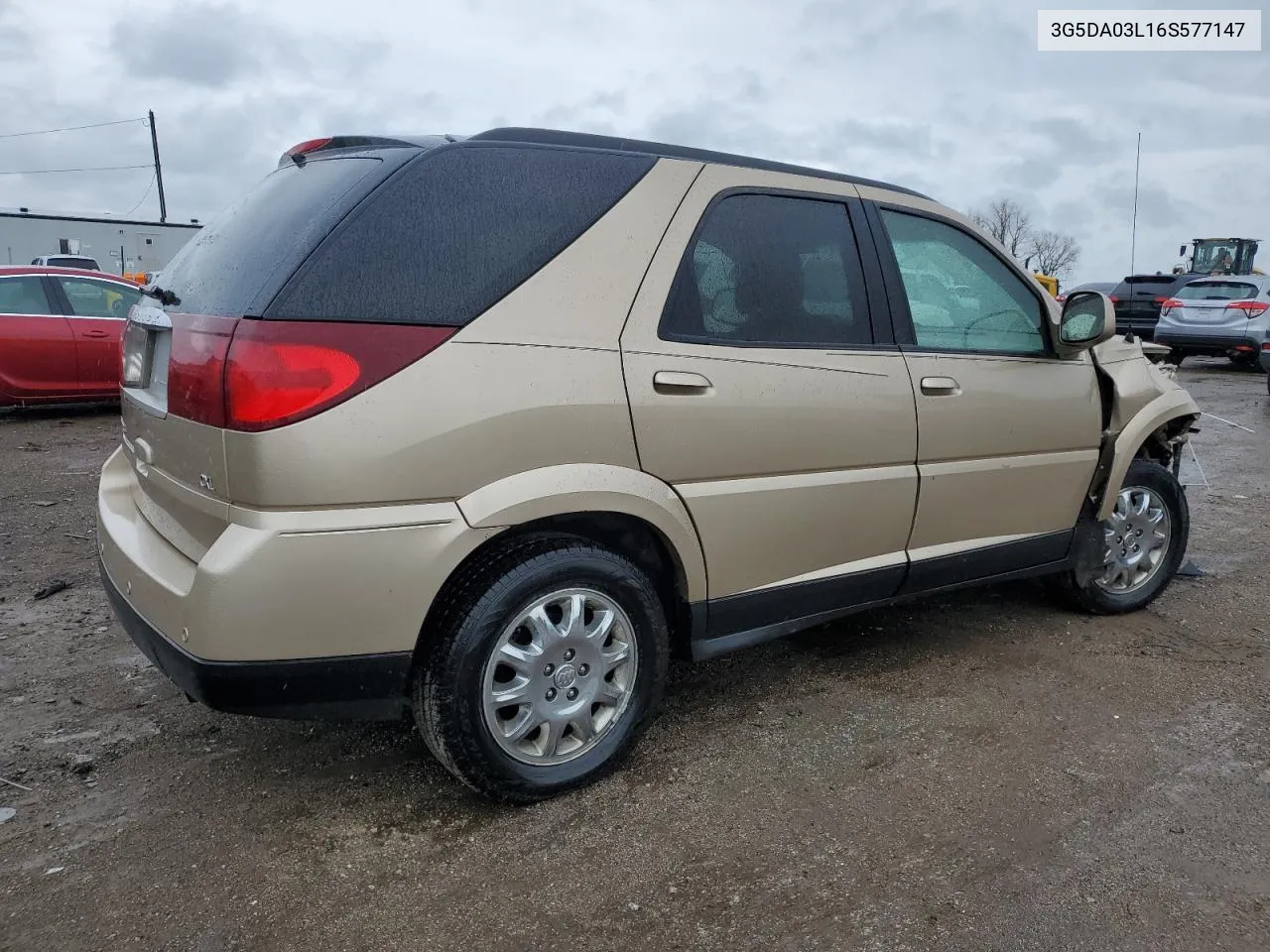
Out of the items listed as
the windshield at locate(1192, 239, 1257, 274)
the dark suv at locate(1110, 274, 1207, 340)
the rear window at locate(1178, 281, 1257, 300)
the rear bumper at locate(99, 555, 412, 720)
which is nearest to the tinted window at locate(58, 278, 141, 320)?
the rear bumper at locate(99, 555, 412, 720)

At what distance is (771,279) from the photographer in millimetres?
3037

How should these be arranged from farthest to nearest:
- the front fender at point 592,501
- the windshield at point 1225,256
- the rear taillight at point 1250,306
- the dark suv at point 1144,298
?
the windshield at point 1225,256 < the dark suv at point 1144,298 < the rear taillight at point 1250,306 < the front fender at point 592,501

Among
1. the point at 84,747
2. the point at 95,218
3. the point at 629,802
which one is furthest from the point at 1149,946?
the point at 95,218

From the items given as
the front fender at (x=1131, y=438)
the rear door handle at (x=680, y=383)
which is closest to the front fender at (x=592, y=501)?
the rear door handle at (x=680, y=383)

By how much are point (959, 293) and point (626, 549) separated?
1.67 m

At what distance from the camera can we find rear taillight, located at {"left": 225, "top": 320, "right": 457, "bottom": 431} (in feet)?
7.25

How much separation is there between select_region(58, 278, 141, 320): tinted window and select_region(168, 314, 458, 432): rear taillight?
818 centimetres

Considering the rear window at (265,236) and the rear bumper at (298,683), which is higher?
the rear window at (265,236)

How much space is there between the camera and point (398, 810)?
106 inches

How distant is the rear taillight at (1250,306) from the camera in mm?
14852

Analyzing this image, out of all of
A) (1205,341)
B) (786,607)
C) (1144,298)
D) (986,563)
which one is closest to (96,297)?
(786,607)

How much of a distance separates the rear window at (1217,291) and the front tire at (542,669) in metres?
15.6

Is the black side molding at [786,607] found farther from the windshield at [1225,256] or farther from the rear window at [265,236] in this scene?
the windshield at [1225,256]

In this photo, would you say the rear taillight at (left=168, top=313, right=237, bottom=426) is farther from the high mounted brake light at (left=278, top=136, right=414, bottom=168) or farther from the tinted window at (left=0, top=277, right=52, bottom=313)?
the tinted window at (left=0, top=277, right=52, bottom=313)
